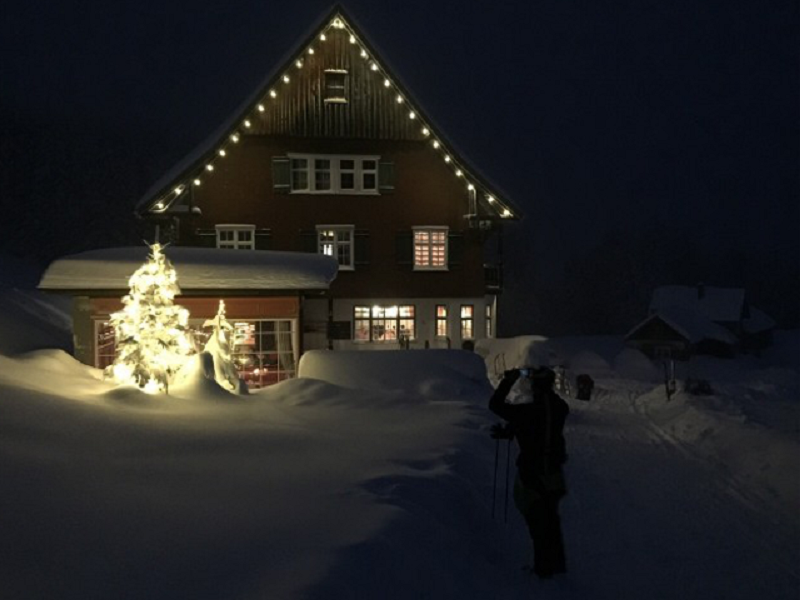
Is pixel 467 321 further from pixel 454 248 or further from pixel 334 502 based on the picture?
pixel 334 502

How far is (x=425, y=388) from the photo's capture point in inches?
647

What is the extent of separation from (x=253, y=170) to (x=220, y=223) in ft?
7.88

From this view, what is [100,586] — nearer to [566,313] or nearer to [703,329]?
[703,329]

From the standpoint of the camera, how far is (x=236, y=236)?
27156 millimetres

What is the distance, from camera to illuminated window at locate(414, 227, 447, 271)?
2852 centimetres

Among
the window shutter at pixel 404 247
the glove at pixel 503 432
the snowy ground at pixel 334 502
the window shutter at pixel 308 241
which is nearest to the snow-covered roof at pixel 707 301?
the window shutter at pixel 404 247

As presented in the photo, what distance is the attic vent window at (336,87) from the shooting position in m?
26.6

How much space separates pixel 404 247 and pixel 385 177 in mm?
2881

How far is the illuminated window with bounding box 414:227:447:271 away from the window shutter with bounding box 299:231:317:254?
13.4 feet

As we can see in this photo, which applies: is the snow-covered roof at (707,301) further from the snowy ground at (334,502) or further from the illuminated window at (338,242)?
the snowy ground at (334,502)

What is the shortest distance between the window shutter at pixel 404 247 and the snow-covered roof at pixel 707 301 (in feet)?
127

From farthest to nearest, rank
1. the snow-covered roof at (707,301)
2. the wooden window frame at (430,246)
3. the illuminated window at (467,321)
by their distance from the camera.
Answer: the snow-covered roof at (707,301) < the illuminated window at (467,321) < the wooden window frame at (430,246)

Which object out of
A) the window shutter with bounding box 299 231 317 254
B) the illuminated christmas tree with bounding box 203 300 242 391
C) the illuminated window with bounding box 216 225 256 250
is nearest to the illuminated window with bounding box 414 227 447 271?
the window shutter with bounding box 299 231 317 254

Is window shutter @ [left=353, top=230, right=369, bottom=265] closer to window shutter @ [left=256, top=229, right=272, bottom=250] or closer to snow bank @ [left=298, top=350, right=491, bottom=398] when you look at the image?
window shutter @ [left=256, top=229, right=272, bottom=250]
